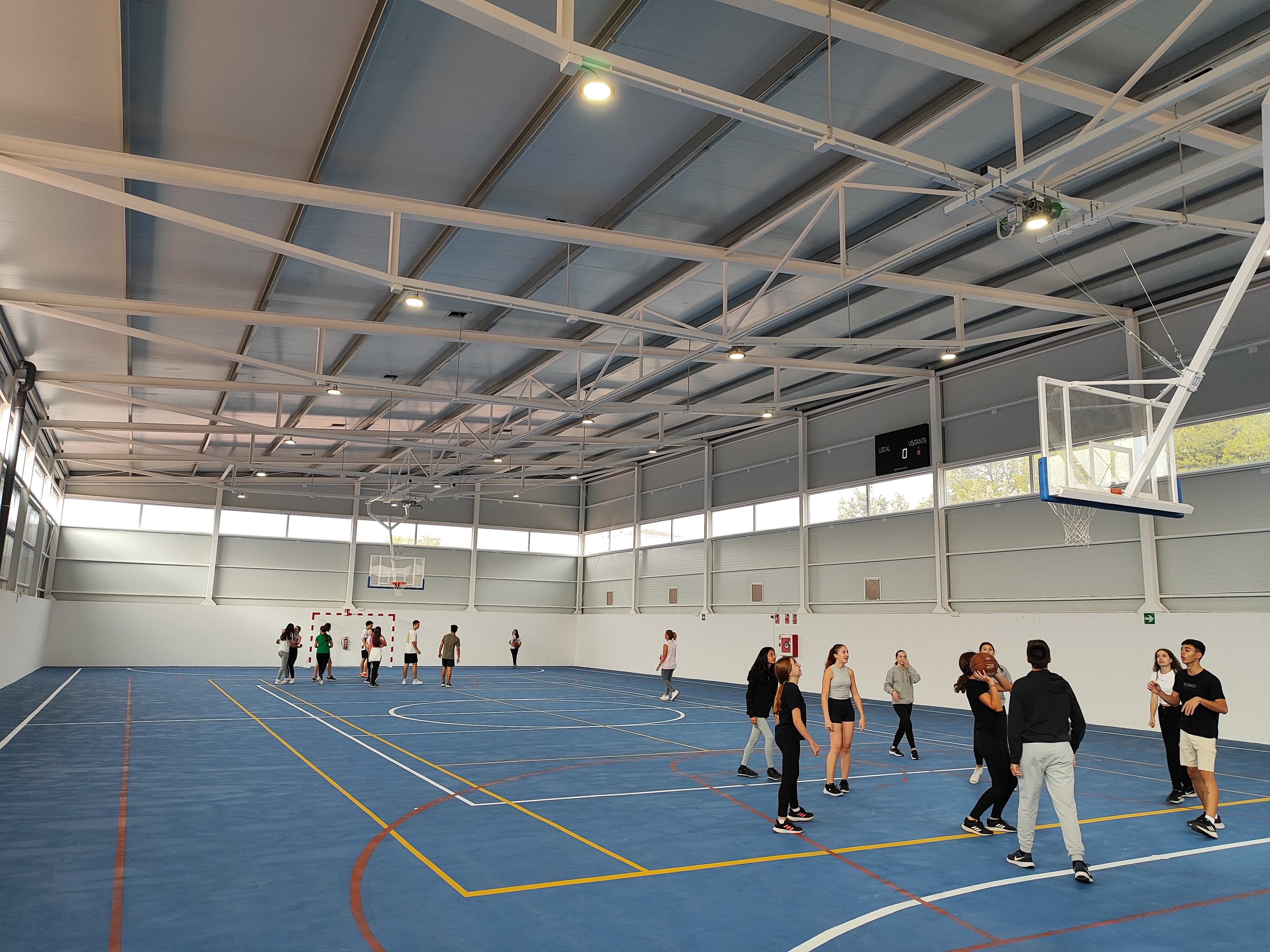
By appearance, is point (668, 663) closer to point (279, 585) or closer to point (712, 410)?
point (712, 410)

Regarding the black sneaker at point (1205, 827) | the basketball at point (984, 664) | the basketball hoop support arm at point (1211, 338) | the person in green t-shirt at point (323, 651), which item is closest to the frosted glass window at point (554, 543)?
the person in green t-shirt at point (323, 651)

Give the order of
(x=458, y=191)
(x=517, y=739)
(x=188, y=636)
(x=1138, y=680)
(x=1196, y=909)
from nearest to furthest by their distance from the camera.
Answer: (x=1196, y=909) < (x=458, y=191) < (x=517, y=739) < (x=1138, y=680) < (x=188, y=636)

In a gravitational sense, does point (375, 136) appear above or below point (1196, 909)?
above

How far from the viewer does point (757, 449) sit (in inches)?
1283

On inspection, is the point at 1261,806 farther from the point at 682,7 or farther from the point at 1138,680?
the point at 682,7

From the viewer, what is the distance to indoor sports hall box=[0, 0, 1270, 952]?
7.94m

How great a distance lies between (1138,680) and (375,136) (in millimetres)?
19280

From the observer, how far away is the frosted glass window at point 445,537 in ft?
138

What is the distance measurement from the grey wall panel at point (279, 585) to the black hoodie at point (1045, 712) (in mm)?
36432

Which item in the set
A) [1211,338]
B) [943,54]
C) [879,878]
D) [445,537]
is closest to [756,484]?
[445,537]

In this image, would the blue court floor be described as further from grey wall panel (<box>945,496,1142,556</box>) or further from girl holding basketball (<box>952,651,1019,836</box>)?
grey wall panel (<box>945,496,1142,556</box>)

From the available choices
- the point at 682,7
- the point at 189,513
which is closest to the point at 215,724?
the point at 682,7

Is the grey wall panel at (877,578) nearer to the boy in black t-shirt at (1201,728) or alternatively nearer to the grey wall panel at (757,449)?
the grey wall panel at (757,449)

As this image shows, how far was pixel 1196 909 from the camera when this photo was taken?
7234 millimetres
